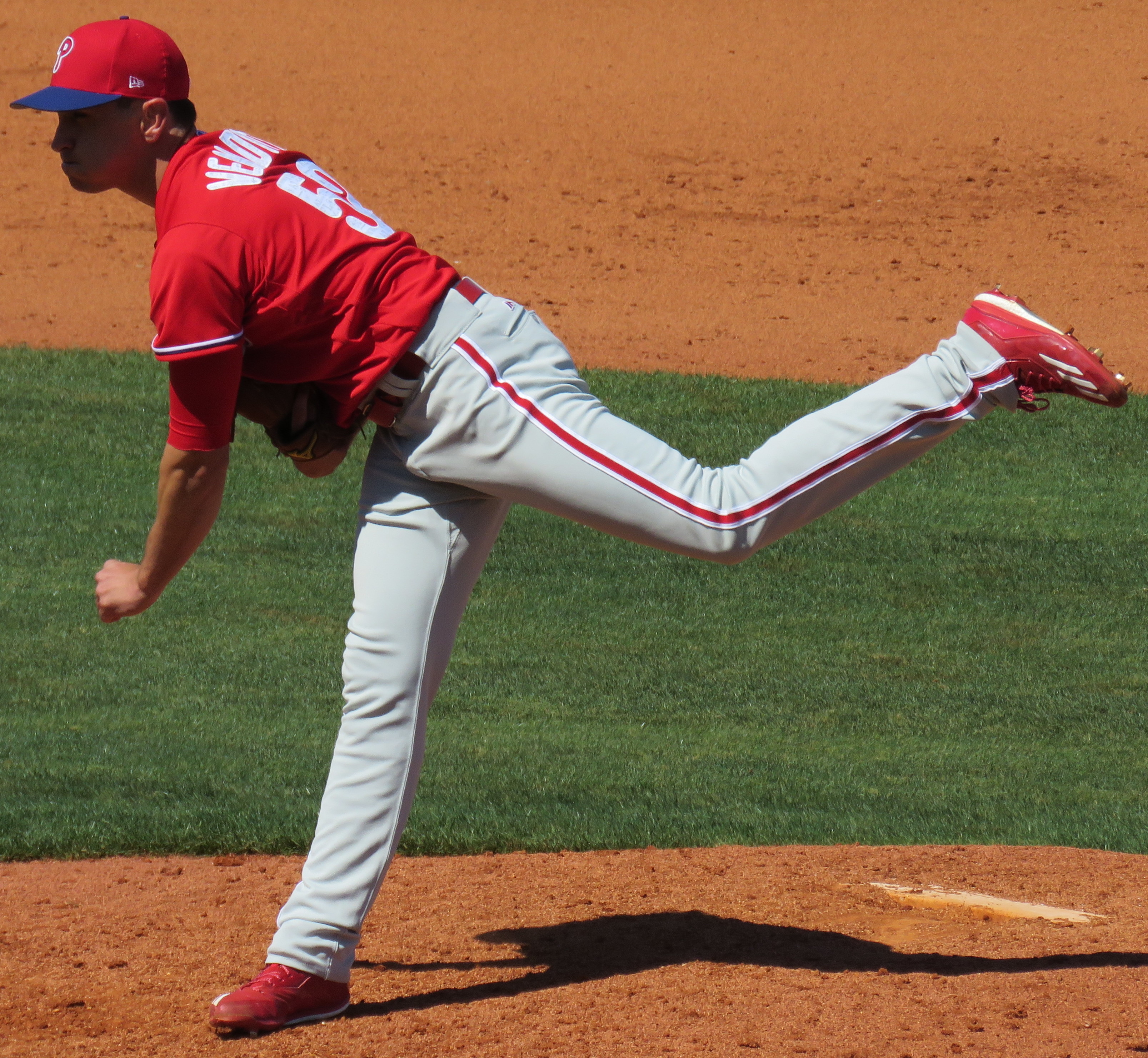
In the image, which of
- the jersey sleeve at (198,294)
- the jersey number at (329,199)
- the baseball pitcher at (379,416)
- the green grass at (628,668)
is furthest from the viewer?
the green grass at (628,668)

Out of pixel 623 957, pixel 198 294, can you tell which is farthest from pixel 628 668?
pixel 198 294

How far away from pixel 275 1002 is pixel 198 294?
144cm

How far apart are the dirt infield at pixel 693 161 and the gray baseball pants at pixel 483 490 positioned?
1029cm

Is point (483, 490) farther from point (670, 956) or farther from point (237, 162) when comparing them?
point (670, 956)

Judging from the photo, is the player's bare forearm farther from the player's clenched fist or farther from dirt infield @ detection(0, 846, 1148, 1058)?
dirt infield @ detection(0, 846, 1148, 1058)

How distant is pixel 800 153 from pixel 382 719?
16853mm

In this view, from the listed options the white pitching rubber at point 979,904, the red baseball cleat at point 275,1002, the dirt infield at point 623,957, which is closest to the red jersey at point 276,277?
the red baseball cleat at point 275,1002

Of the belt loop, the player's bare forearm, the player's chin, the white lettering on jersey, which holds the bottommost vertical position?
the player's bare forearm

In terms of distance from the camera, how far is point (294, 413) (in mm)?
3277

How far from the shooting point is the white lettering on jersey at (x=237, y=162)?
3135mm

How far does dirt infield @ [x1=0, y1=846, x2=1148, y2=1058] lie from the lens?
322 centimetres

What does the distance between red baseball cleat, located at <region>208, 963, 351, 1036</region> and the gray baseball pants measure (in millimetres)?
38

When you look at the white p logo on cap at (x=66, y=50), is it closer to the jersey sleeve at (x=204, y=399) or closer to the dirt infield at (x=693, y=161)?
the jersey sleeve at (x=204, y=399)

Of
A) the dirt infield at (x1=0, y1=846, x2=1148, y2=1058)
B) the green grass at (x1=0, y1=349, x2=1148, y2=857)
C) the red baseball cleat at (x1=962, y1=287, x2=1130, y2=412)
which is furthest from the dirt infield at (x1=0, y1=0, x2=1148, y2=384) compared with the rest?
the red baseball cleat at (x1=962, y1=287, x2=1130, y2=412)
